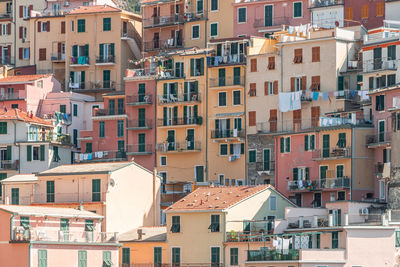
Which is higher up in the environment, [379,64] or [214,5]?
[214,5]

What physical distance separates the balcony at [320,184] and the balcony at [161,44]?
80.9 feet

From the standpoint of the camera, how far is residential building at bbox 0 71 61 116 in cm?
11881

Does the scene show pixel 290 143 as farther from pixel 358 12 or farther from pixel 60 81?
pixel 60 81

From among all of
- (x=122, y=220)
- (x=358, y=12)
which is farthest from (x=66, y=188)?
(x=358, y=12)

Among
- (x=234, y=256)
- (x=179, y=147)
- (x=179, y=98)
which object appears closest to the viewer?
(x=234, y=256)

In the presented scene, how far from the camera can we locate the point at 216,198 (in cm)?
9425

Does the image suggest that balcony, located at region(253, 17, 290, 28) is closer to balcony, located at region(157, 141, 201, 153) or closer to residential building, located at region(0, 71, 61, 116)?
balcony, located at region(157, 141, 201, 153)

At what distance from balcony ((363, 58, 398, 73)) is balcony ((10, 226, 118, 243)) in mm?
26025

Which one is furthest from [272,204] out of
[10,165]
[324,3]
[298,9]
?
[10,165]

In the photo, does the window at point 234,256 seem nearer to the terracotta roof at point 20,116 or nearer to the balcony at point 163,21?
the terracotta roof at point 20,116

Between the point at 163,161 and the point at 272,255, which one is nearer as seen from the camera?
the point at 272,255

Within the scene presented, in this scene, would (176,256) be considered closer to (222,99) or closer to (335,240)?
(335,240)

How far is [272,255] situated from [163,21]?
42.5 m

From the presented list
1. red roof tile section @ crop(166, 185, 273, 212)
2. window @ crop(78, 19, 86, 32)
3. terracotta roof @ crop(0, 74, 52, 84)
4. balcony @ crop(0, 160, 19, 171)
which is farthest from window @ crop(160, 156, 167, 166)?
window @ crop(78, 19, 86, 32)
